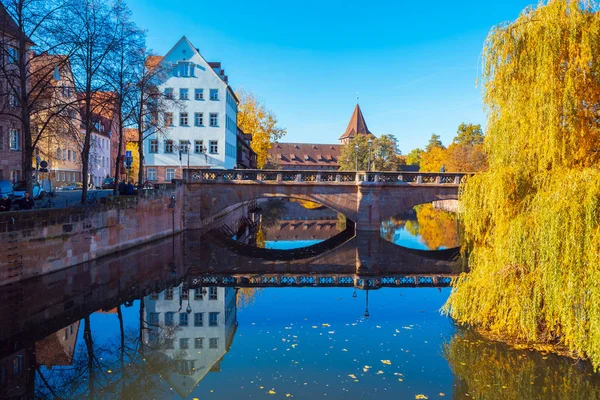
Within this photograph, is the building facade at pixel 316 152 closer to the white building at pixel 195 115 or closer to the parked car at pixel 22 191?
the white building at pixel 195 115

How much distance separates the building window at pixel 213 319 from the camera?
1191 cm

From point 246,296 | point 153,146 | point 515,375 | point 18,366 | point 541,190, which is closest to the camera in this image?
point 515,375

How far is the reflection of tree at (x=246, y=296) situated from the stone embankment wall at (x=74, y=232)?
646 cm

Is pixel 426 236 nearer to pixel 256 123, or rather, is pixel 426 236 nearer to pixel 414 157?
pixel 256 123

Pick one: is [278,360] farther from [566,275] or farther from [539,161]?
[539,161]

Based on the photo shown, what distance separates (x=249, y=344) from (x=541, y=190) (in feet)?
22.9

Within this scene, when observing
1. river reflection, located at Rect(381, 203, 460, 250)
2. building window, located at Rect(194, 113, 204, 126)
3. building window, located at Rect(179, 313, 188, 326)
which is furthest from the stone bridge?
building window, located at Rect(179, 313, 188, 326)

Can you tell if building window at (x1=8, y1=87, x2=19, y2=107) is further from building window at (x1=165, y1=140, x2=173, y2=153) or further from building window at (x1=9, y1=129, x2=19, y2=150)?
building window at (x1=165, y1=140, x2=173, y2=153)

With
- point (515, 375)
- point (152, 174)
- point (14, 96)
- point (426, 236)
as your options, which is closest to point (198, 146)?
point (152, 174)

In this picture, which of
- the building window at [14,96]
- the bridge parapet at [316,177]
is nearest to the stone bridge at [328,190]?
the bridge parapet at [316,177]

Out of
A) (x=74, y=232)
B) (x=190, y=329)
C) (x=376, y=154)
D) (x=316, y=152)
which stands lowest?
(x=190, y=329)

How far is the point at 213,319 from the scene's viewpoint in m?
12.3

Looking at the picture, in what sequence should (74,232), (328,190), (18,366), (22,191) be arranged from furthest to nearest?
(328,190) < (22,191) < (74,232) < (18,366)

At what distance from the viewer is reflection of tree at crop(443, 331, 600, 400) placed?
7.85m
